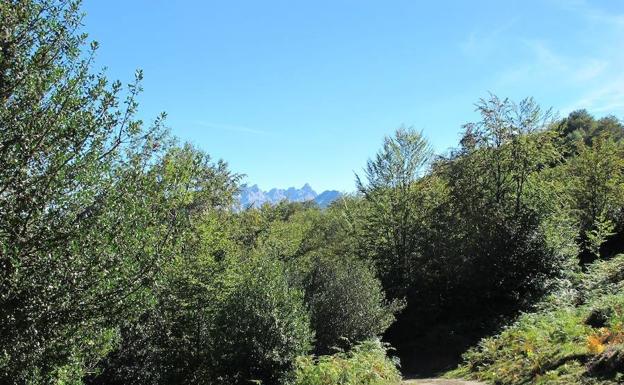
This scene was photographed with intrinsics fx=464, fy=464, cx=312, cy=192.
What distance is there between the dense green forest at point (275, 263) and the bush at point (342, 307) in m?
0.07

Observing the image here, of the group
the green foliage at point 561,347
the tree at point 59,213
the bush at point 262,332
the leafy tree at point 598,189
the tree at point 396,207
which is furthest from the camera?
the leafy tree at point 598,189

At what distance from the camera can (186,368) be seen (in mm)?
17391

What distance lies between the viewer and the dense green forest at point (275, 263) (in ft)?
24.1

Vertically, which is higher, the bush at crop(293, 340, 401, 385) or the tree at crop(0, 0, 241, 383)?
the tree at crop(0, 0, 241, 383)

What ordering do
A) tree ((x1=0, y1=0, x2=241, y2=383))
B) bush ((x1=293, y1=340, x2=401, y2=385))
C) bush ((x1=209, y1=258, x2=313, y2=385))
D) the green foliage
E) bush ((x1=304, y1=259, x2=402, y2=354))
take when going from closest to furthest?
tree ((x1=0, y1=0, x2=241, y2=383)) < the green foliage < bush ((x1=293, y1=340, x2=401, y2=385)) < bush ((x1=209, y1=258, x2=313, y2=385)) < bush ((x1=304, y1=259, x2=402, y2=354))

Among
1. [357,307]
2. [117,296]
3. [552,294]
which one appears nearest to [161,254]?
[117,296]

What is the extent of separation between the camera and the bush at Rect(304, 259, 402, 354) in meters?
16.1

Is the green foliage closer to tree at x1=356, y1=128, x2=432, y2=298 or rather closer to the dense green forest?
the dense green forest

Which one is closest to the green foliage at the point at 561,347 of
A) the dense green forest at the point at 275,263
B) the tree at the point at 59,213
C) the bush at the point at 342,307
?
the dense green forest at the point at 275,263

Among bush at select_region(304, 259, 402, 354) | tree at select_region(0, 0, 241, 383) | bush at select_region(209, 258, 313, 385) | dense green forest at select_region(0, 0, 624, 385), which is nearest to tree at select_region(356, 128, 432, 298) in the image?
dense green forest at select_region(0, 0, 624, 385)

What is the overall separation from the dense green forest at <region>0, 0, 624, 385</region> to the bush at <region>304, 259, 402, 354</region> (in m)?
0.07

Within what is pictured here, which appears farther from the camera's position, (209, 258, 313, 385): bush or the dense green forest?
(209, 258, 313, 385): bush

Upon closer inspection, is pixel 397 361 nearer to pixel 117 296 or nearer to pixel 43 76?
pixel 117 296

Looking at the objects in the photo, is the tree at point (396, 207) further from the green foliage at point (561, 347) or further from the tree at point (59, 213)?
the tree at point (59, 213)
